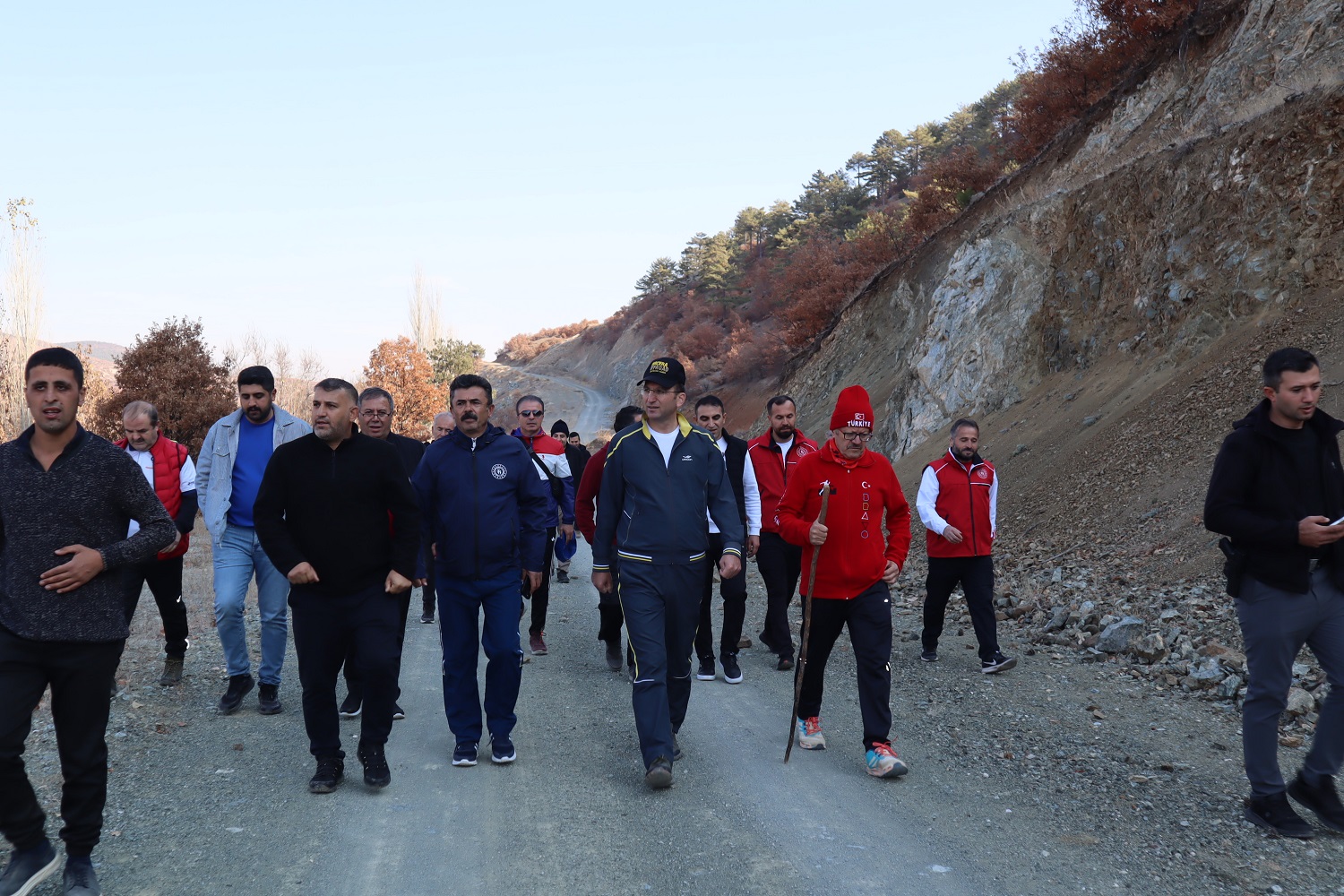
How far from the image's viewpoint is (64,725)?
4.00 meters

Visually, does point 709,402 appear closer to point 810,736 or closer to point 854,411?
point 854,411

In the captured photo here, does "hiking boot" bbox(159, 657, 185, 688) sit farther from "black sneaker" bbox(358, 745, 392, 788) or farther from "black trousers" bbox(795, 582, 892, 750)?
"black trousers" bbox(795, 582, 892, 750)

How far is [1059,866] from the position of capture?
433 cm

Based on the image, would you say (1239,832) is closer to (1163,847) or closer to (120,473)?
(1163,847)

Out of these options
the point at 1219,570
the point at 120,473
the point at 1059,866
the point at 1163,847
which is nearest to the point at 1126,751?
the point at 1163,847

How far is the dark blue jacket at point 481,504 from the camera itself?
19.5 ft

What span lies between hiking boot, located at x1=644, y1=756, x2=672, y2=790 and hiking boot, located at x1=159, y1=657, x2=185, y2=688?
177 inches

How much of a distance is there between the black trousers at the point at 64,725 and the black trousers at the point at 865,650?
3.75 metres

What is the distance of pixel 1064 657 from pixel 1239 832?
150 inches

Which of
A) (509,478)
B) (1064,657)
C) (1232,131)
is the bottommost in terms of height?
(1064,657)

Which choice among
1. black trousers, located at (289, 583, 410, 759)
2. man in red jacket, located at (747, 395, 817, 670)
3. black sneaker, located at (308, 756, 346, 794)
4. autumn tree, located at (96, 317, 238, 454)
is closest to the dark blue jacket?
black trousers, located at (289, 583, 410, 759)

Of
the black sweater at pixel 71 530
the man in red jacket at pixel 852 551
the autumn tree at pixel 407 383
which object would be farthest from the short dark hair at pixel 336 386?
the autumn tree at pixel 407 383

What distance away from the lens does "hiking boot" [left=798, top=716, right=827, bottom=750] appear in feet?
20.2

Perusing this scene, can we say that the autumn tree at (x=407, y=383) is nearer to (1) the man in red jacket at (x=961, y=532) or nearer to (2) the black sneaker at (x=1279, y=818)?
(1) the man in red jacket at (x=961, y=532)
